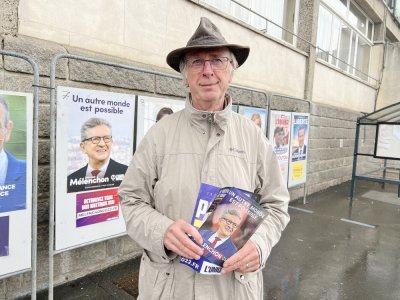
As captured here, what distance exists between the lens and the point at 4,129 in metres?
2.41

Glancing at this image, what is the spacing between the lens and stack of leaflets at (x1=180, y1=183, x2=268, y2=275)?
1339 mm

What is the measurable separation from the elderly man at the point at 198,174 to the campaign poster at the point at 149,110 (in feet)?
6.09

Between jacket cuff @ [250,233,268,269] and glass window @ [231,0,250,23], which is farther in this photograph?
glass window @ [231,0,250,23]

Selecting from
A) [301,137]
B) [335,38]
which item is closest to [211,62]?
[301,137]

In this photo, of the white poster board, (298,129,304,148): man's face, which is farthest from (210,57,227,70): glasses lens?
the white poster board

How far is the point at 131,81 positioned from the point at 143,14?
2.79 feet

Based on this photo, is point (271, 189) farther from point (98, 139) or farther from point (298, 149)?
point (298, 149)

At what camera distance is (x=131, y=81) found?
141 inches

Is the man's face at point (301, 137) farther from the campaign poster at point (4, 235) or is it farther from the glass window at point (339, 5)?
the campaign poster at point (4, 235)

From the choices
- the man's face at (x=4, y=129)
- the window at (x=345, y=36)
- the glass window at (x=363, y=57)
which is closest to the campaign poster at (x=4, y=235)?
the man's face at (x=4, y=129)

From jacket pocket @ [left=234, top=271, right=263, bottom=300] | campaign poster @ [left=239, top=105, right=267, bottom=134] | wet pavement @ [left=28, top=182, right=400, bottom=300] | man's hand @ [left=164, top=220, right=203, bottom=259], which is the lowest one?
wet pavement @ [left=28, top=182, right=400, bottom=300]

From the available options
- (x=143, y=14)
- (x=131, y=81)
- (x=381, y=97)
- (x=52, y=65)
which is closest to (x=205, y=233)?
(x=52, y=65)

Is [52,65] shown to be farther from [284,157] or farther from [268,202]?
[284,157]

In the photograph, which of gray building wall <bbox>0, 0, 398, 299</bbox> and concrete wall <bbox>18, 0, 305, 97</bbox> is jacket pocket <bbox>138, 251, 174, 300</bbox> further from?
concrete wall <bbox>18, 0, 305, 97</bbox>
